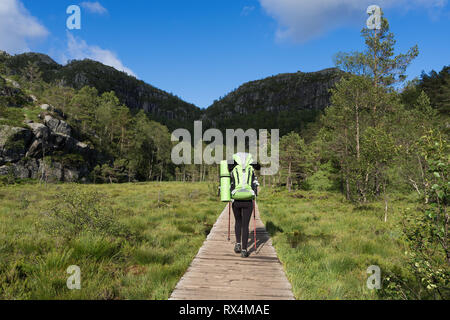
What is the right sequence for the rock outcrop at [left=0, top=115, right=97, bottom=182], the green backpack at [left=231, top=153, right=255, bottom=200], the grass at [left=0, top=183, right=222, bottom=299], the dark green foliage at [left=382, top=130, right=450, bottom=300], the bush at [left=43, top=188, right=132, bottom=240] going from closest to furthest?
the dark green foliage at [left=382, top=130, right=450, bottom=300], the grass at [left=0, top=183, right=222, bottom=299], the green backpack at [left=231, top=153, right=255, bottom=200], the bush at [left=43, top=188, right=132, bottom=240], the rock outcrop at [left=0, top=115, right=97, bottom=182]

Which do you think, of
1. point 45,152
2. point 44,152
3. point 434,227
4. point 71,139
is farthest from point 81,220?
point 71,139

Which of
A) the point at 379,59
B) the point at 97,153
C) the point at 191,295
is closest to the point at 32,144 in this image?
the point at 97,153

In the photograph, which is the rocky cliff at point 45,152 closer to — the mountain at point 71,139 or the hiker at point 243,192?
the mountain at point 71,139

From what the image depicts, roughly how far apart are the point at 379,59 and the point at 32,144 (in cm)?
5435

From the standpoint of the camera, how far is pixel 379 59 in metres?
16.0

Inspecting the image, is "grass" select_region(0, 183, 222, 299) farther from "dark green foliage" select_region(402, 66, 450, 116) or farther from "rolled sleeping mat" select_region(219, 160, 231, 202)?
"dark green foliage" select_region(402, 66, 450, 116)

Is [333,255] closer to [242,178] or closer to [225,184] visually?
[242,178]

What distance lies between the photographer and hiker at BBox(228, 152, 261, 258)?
5.08 metres

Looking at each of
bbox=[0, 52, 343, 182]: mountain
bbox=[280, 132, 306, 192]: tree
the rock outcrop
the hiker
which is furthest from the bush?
the rock outcrop

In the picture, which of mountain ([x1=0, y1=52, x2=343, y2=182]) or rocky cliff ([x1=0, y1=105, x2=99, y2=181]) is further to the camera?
mountain ([x1=0, y1=52, x2=343, y2=182])

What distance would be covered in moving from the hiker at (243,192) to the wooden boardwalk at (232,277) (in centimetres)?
45

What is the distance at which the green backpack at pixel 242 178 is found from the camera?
5062 mm
